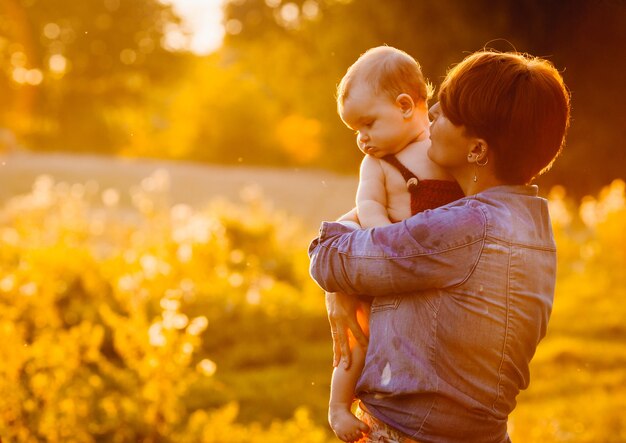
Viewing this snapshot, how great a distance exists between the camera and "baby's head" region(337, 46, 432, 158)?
1803mm

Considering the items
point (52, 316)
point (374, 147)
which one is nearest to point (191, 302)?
point (52, 316)

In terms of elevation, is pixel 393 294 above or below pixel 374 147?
below

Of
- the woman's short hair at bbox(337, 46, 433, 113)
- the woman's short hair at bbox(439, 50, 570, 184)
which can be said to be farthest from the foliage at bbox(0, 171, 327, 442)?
the woman's short hair at bbox(439, 50, 570, 184)

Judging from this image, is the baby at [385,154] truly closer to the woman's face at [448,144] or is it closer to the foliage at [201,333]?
the woman's face at [448,144]

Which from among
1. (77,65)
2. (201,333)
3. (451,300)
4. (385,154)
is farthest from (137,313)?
(77,65)

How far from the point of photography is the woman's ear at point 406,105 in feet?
5.93

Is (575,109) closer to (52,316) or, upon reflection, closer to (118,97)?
(52,316)

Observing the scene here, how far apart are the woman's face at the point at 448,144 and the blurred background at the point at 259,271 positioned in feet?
1.71

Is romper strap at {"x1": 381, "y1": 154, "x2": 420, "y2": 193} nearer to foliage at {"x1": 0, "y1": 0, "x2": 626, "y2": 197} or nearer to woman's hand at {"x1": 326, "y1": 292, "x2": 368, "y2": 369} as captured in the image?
woman's hand at {"x1": 326, "y1": 292, "x2": 368, "y2": 369}

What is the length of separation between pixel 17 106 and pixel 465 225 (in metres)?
26.9

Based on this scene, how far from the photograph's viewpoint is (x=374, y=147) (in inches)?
72.3

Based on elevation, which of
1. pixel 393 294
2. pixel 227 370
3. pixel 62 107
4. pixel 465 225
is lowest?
pixel 62 107

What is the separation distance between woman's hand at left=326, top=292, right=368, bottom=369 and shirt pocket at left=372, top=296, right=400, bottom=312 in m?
0.09

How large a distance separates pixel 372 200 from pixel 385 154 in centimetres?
13
